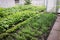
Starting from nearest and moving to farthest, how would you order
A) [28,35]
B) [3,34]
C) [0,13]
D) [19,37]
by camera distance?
1. [3,34]
2. [19,37]
3. [28,35]
4. [0,13]

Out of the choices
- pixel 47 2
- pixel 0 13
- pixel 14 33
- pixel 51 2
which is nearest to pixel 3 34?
pixel 14 33

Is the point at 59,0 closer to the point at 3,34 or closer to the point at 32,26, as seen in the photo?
the point at 32,26

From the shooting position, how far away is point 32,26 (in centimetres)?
277

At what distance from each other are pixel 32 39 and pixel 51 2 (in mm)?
5037

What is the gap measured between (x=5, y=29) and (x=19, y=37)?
0.83 ft

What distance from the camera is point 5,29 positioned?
223 centimetres

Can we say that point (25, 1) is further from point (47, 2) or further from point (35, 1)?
point (47, 2)

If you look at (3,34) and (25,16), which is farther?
(25,16)

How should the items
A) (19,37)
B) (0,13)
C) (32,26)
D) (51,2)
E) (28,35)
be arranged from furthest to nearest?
(51,2) < (0,13) < (32,26) < (28,35) < (19,37)

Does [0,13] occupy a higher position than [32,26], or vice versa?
[0,13]

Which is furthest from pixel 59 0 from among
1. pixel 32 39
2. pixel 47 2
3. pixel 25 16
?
pixel 32 39

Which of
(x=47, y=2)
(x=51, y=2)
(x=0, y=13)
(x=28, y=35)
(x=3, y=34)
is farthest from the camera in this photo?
(x=51, y=2)

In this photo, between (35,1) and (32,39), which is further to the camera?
(35,1)

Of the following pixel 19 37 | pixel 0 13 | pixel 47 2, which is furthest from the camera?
pixel 47 2
